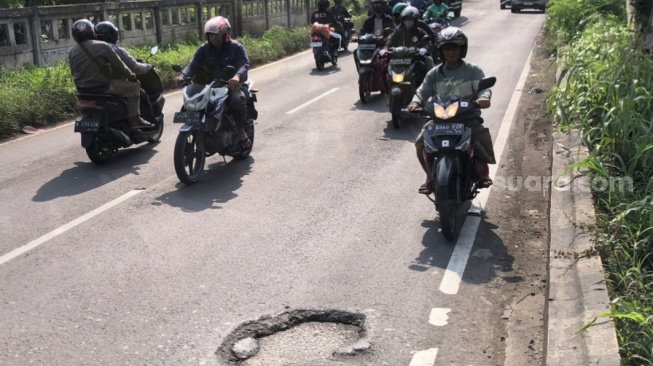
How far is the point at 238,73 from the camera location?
10.1 meters

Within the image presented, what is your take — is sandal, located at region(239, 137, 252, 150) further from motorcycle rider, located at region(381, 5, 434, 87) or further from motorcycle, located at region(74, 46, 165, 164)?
motorcycle rider, located at region(381, 5, 434, 87)

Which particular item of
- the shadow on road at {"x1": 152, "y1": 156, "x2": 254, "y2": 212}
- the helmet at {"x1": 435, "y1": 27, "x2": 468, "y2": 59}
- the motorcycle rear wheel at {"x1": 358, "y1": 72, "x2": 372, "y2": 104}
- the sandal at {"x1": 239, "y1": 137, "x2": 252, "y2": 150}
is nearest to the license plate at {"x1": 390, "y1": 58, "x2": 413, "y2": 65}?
the motorcycle rear wheel at {"x1": 358, "y1": 72, "x2": 372, "y2": 104}

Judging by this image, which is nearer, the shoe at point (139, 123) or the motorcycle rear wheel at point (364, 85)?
the shoe at point (139, 123)

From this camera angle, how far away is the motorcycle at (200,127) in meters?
9.33

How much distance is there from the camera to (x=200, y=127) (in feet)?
31.2

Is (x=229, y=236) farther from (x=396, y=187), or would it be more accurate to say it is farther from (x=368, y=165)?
(x=368, y=165)

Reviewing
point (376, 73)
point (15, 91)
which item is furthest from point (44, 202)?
point (376, 73)

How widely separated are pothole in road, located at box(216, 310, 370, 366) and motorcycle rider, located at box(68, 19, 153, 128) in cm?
560

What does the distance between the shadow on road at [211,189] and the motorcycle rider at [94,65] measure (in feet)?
5.18

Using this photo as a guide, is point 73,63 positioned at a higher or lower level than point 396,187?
higher

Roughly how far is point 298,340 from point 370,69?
9.94 metres

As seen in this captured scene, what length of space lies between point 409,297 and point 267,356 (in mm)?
1279

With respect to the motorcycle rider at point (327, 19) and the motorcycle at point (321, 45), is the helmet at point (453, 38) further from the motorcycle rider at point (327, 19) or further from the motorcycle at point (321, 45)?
the motorcycle rider at point (327, 19)

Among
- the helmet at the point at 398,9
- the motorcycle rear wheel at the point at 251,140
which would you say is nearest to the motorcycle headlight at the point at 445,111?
the motorcycle rear wheel at the point at 251,140
